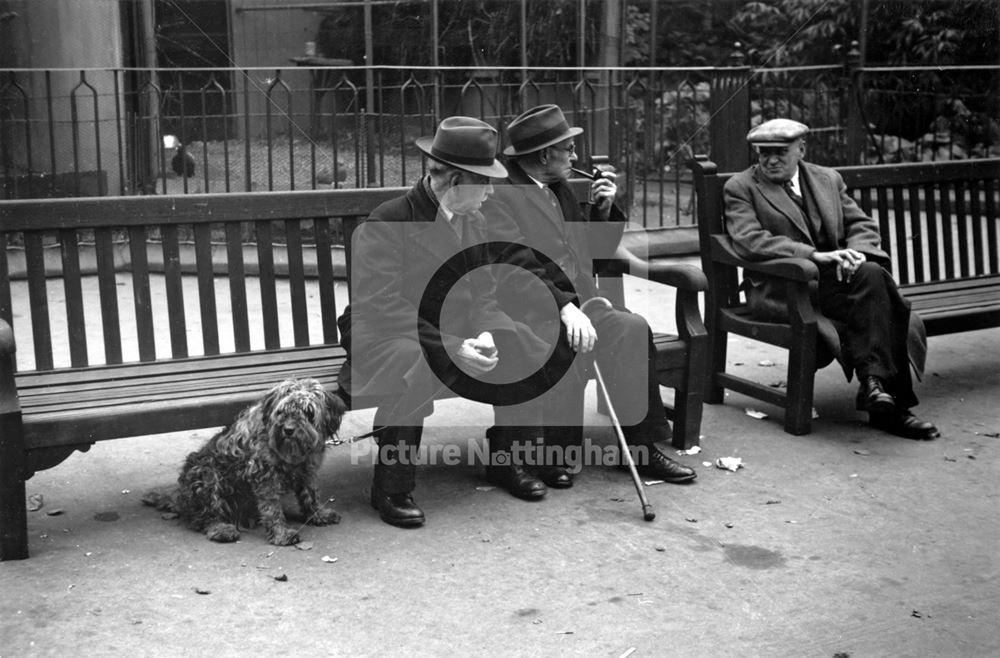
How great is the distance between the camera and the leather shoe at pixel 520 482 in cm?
516

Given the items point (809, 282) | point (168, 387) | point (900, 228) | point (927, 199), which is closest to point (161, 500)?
point (168, 387)

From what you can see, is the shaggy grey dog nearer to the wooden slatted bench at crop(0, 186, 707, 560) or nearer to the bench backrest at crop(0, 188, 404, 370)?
the wooden slatted bench at crop(0, 186, 707, 560)

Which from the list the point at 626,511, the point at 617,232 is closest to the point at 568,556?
the point at 626,511

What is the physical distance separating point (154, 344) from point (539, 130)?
Result: 74.1 inches

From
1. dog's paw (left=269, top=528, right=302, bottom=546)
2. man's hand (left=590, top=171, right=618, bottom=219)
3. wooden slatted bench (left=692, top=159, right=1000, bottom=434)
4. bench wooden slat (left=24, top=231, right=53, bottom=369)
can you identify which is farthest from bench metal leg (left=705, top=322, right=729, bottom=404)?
bench wooden slat (left=24, top=231, right=53, bottom=369)

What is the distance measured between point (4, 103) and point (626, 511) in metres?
6.79

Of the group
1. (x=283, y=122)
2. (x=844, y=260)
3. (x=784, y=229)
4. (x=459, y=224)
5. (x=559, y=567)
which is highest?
(x=283, y=122)

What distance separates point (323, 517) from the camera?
484 cm

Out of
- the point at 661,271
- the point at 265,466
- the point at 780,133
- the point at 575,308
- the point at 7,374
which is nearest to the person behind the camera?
the point at 7,374

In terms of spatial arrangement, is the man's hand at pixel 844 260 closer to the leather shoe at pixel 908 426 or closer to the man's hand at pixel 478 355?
the leather shoe at pixel 908 426

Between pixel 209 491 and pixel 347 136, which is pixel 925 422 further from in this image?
pixel 347 136

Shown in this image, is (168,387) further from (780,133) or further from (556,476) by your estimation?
(780,133)

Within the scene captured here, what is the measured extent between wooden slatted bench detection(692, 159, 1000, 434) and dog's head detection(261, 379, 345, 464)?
2.42 meters

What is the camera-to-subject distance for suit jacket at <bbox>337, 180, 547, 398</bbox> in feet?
16.0
